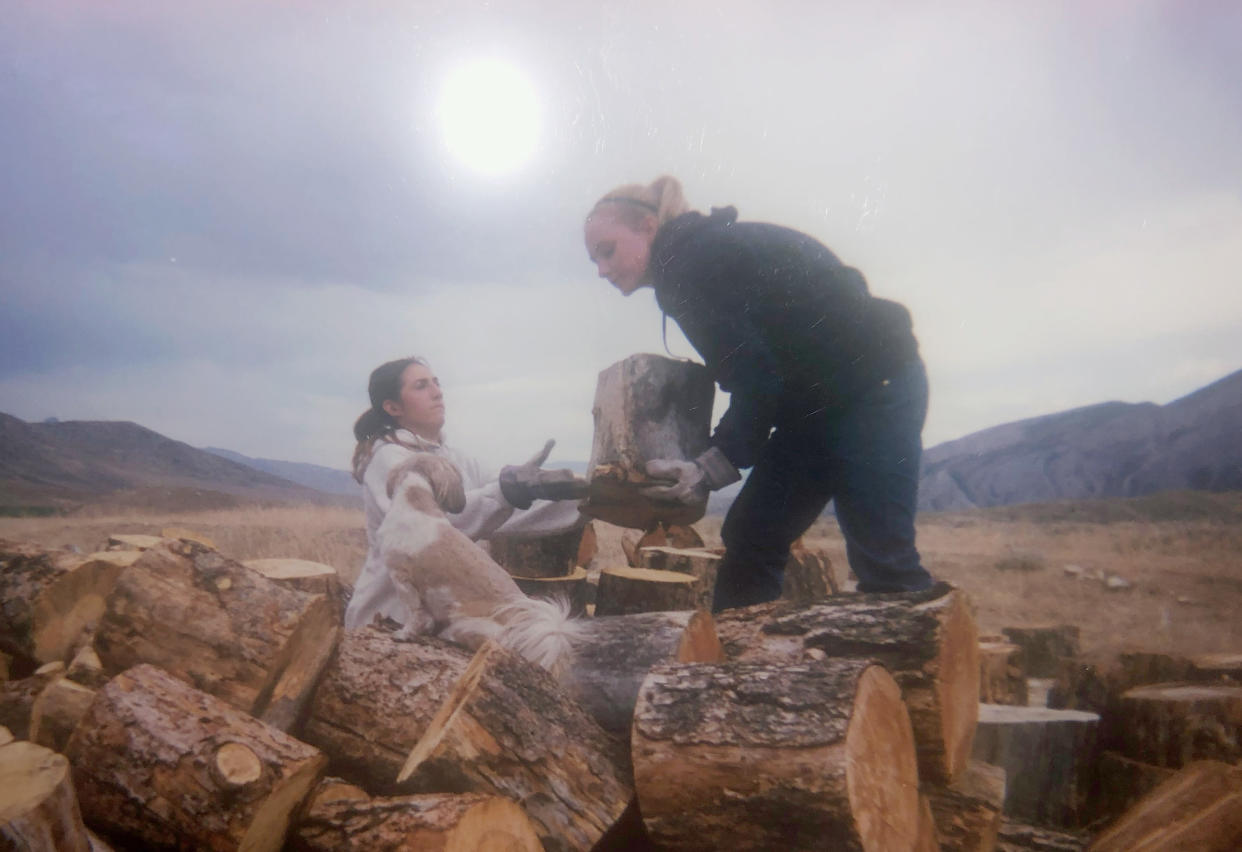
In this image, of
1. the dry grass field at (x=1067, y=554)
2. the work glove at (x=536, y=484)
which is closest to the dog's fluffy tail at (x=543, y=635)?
the work glove at (x=536, y=484)

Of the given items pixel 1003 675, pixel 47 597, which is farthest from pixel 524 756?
pixel 1003 675

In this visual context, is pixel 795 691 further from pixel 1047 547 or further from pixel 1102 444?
pixel 1102 444

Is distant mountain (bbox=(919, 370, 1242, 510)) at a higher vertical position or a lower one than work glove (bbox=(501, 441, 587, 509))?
higher

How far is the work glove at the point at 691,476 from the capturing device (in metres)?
2.31

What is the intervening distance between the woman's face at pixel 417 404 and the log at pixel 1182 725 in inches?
115

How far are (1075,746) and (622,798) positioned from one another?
5.32 ft

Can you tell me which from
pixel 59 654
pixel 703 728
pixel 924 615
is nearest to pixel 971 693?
pixel 924 615

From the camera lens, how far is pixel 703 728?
1379 mm

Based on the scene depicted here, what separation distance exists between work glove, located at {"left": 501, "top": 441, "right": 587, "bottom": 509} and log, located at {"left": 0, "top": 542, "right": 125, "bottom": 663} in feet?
4.57

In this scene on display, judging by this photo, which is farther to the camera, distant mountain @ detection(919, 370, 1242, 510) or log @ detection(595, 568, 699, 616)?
distant mountain @ detection(919, 370, 1242, 510)

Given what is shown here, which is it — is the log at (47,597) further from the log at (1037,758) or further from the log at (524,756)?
the log at (1037,758)

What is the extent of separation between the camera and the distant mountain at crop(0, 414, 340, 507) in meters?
11.0

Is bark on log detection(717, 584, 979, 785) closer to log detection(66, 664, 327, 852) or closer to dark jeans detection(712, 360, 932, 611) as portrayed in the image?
dark jeans detection(712, 360, 932, 611)

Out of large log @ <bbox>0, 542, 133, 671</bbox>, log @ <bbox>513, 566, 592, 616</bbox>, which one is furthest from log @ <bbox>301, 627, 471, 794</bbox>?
log @ <bbox>513, 566, 592, 616</bbox>
